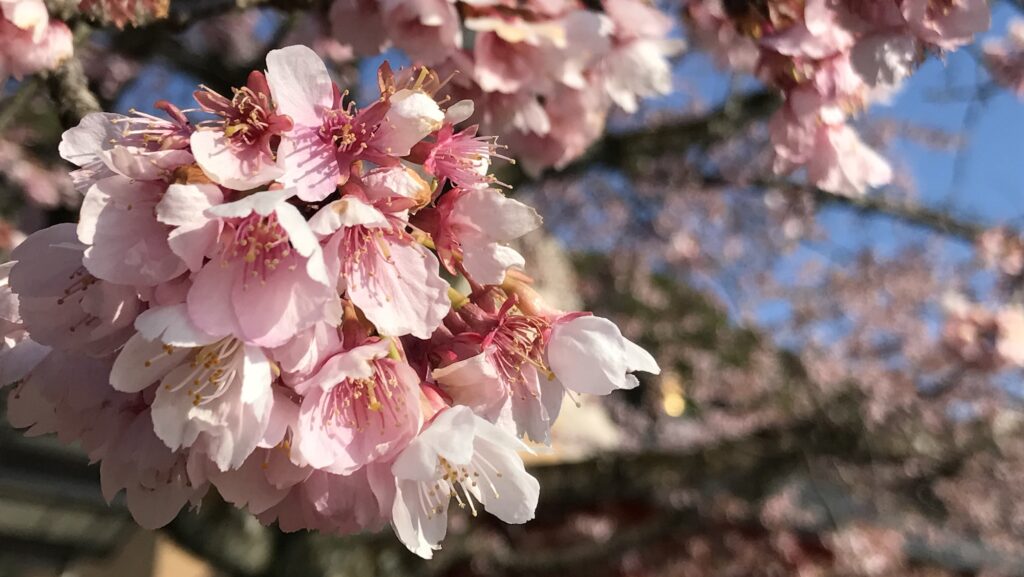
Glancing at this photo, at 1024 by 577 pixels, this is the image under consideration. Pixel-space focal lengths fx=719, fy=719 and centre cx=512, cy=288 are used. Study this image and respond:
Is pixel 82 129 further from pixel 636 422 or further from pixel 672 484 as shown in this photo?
pixel 636 422

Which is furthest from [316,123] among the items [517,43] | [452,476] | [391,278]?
[517,43]

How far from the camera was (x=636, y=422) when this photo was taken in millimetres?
7273

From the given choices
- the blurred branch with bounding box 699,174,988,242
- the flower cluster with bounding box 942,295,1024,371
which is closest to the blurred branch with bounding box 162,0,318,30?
the blurred branch with bounding box 699,174,988,242

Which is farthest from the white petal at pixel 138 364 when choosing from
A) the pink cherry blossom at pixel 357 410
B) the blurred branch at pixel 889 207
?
the blurred branch at pixel 889 207

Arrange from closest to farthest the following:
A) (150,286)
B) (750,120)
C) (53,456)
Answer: (150,286), (750,120), (53,456)

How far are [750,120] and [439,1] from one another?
203 cm

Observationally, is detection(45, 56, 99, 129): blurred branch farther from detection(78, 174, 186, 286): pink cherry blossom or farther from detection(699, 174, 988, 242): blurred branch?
detection(699, 174, 988, 242): blurred branch

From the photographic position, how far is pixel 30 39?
3.34ft

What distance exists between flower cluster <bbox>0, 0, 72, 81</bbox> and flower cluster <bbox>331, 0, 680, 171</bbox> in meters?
0.48

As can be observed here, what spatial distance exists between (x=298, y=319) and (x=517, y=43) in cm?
92

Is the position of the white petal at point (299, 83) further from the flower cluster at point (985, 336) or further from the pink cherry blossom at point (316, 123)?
the flower cluster at point (985, 336)

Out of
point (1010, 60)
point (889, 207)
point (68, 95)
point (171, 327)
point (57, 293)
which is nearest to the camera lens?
point (171, 327)

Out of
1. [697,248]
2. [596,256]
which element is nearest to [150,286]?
[697,248]

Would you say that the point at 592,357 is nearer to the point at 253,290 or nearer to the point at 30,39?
the point at 253,290
